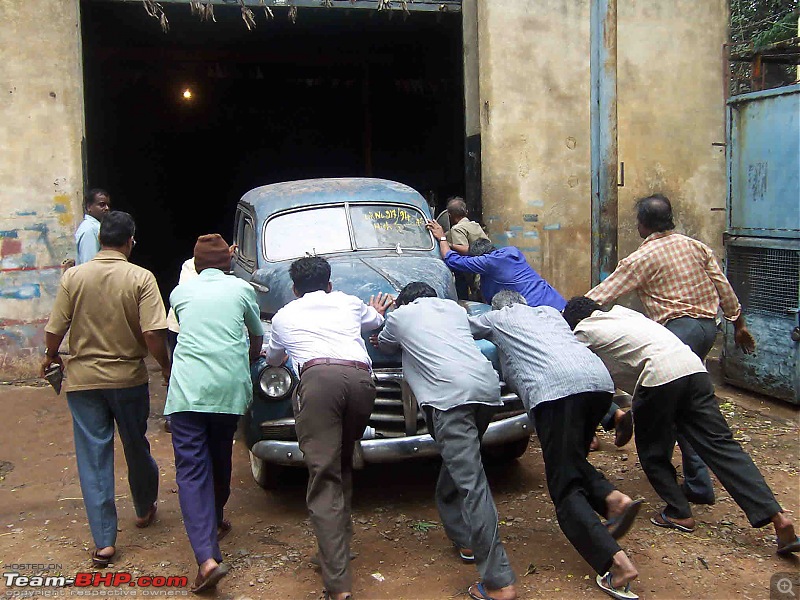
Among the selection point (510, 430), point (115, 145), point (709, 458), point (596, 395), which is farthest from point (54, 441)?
point (115, 145)

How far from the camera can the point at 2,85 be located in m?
7.78

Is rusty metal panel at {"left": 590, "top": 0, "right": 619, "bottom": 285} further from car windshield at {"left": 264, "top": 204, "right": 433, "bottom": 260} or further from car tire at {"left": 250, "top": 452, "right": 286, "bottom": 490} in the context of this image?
car tire at {"left": 250, "top": 452, "right": 286, "bottom": 490}

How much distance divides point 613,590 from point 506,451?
187cm

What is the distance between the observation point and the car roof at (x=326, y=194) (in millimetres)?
6246

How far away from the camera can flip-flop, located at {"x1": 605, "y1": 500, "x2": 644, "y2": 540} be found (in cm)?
364

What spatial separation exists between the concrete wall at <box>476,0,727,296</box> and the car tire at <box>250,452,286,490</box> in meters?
4.78

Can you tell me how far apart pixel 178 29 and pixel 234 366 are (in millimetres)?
8598

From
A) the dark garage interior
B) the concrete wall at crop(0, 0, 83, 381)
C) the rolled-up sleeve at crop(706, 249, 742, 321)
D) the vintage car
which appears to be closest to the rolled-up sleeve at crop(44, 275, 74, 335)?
the vintage car

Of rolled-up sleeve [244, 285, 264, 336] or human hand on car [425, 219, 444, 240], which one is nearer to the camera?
rolled-up sleeve [244, 285, 264, 336]

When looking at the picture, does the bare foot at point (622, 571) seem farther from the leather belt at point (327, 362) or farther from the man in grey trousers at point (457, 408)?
the leather belt at point (327, 362)

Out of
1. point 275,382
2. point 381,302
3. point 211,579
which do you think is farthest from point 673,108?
point 211,579

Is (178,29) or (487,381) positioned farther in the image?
(178,29)

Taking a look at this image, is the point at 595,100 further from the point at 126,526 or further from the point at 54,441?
the point at 54,441

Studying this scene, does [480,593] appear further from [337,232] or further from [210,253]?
[337,232]
